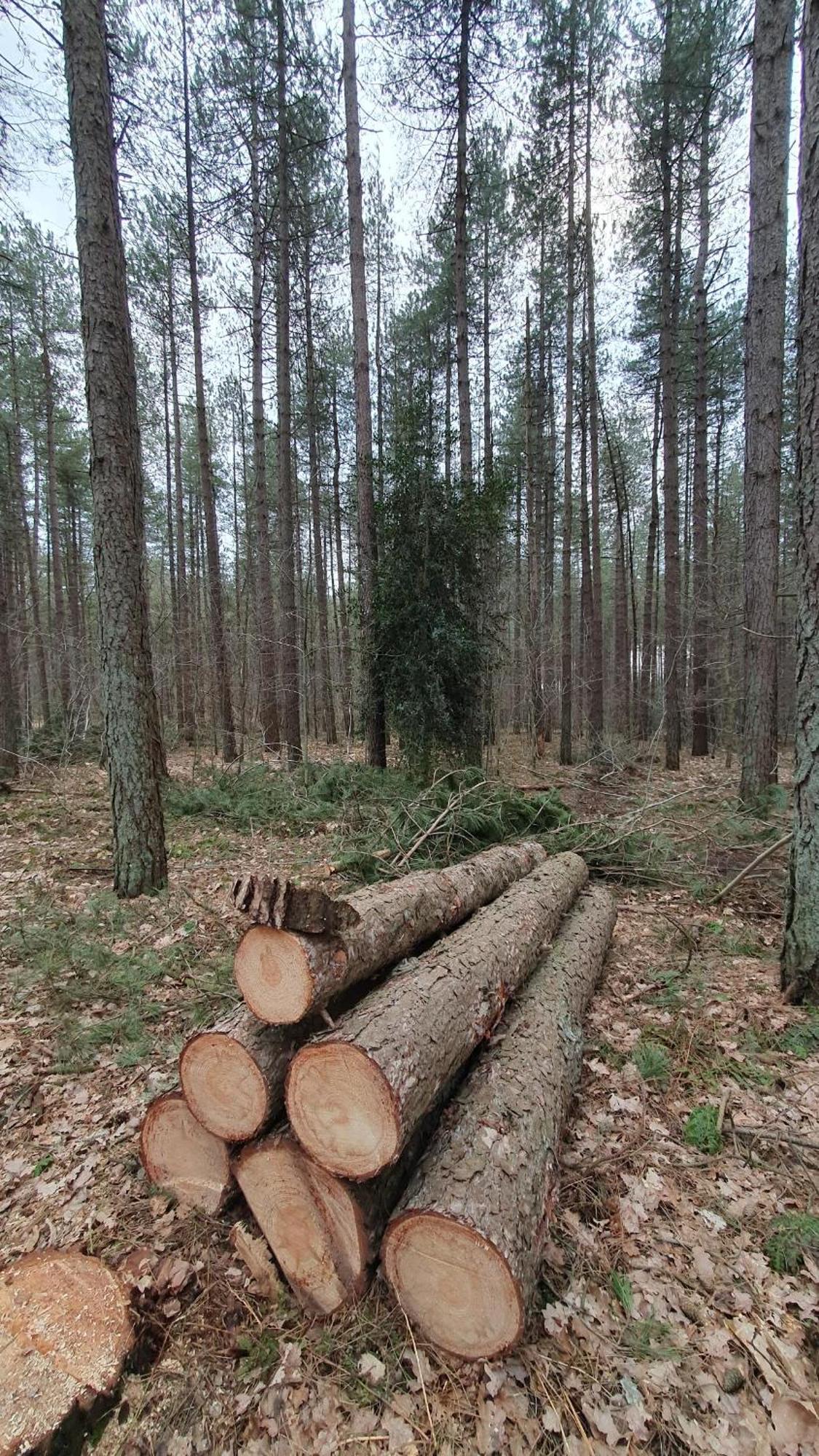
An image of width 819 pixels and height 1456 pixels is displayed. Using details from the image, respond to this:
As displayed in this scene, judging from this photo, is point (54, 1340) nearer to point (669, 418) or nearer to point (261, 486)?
point (261, 486)

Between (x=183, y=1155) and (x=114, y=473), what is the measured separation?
177 inches

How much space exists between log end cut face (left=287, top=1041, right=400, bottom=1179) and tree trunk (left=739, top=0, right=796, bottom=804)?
5.45m

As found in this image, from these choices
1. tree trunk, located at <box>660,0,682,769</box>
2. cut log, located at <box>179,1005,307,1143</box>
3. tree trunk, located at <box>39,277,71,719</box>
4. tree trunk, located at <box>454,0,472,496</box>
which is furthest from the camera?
tree trunk, located at <box>39,277,71,719</box>

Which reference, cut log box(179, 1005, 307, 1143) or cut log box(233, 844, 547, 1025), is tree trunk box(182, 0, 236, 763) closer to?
cut log box(233, 844, 547, 1025)

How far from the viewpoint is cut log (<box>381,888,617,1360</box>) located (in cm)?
151

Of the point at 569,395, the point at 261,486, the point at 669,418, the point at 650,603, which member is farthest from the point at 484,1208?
the point at 650,603

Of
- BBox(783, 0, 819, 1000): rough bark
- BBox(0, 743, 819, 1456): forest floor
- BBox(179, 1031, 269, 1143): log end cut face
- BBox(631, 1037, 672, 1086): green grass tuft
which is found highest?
BBox(783, 0, 819, 1000): rough bark

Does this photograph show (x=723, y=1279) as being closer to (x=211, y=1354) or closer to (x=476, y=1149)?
(x=476, y=1149)

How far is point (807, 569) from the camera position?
9.19ft

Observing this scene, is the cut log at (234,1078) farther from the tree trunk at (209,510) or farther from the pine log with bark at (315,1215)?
the tree trunk at (209,510)

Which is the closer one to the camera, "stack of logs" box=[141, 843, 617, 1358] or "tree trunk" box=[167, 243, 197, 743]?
"stack of logs" box=[141, 843, 617, 1358]

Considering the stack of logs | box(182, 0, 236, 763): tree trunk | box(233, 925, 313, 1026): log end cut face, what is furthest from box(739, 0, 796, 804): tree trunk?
Answer: box(182, 0, 236, 763): tree trunk

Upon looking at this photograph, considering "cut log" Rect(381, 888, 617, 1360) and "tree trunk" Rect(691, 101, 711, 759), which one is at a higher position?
"tree trunk" Rect(691, 101, 711, 759)

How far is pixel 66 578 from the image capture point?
1758cm
